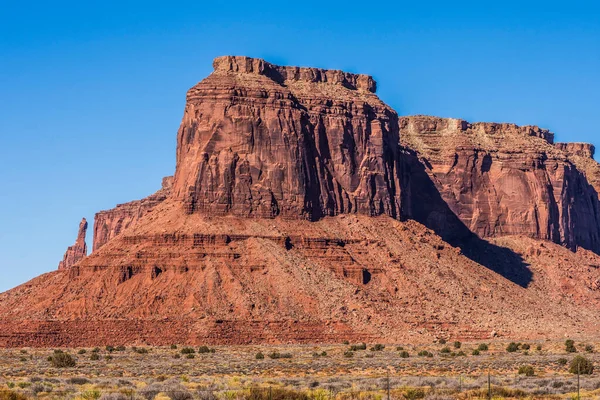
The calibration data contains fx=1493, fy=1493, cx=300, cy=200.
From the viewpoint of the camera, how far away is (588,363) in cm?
8225

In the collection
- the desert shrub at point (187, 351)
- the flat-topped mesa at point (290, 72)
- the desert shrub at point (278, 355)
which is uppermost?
the flat-topped mesa at point (290, 72)

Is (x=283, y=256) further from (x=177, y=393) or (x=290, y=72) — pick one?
(x=177, y=393)

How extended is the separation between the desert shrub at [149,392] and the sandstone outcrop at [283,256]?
52.5 meters

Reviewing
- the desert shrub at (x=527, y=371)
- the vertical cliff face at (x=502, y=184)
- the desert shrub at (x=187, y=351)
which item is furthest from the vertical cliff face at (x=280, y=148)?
the desert shrub at (x=527, y=371)

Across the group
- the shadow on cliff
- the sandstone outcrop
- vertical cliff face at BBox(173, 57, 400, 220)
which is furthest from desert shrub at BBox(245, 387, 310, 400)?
the shadow on cliff

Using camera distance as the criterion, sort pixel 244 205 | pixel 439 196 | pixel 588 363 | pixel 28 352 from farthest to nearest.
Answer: pixel 439 196
pixel 244 205
pixel 28 352
pixel 588 363

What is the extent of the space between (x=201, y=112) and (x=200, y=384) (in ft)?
246

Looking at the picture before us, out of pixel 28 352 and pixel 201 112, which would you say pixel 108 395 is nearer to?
pixel 28 352

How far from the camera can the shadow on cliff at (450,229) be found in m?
172

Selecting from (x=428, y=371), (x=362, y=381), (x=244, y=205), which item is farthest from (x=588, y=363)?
(x=244, y=205)

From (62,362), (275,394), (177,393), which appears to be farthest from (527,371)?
(62,362)

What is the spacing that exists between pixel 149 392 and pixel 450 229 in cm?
11777

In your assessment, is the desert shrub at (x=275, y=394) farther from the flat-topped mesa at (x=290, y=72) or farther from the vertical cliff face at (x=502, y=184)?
the vertical cliff face at (x=502, y=184)

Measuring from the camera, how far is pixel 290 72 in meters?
154
